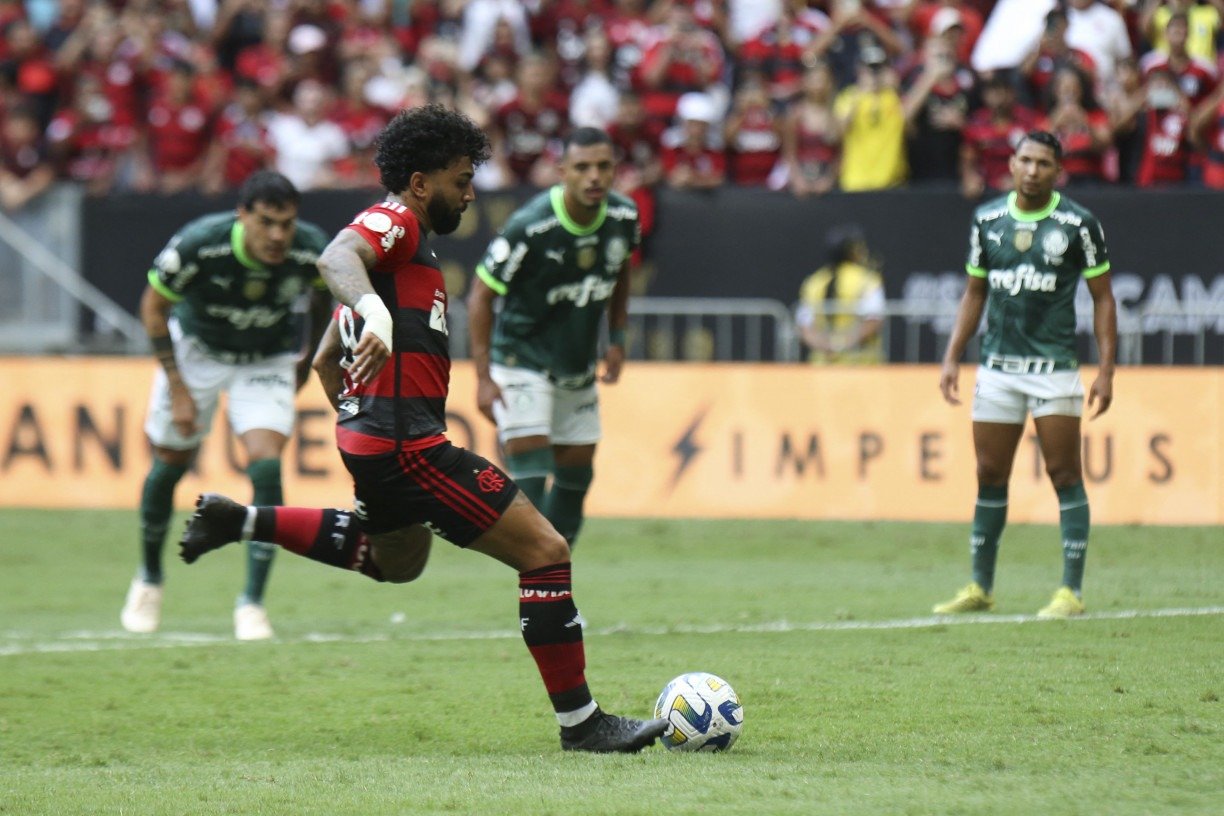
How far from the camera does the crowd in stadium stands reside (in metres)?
16.8

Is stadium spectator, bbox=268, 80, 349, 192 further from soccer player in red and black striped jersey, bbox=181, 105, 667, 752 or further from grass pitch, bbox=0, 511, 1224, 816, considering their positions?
soccer player in red and black striped jersey, bbox=181, 105, 667, 752

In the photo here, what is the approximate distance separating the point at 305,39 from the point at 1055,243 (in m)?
12.3

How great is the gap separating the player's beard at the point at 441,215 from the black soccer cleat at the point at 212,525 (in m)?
1.36

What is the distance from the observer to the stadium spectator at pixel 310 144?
62.8 ft

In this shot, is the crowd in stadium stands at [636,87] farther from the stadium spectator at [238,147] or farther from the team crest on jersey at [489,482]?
the team crest on jersey at [489,482]

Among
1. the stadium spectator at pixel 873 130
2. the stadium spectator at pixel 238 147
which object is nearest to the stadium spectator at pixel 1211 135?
the stadium spectator at pixel 873 130

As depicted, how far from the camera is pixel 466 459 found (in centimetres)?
647

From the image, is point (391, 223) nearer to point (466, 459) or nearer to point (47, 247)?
point (466, 459)

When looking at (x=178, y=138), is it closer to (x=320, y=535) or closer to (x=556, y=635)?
(x=320, y=535)

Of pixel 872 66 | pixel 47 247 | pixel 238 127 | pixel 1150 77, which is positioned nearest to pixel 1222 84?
pixel 1150 77

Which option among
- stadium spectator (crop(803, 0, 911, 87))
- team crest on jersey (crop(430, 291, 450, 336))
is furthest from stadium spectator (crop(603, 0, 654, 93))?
team crest on jersey (crop(430, 291, 450, 336))

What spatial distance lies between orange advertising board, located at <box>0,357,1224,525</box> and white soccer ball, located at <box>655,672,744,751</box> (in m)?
8.29

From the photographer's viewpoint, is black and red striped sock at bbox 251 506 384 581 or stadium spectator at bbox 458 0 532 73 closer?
black and red striped sock at bbox 251 506 384 581

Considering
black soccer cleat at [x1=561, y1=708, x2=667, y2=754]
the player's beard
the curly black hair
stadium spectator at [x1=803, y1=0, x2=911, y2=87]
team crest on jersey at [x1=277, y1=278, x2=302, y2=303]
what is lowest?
black soccer cleat at [x1=561, y1=708, x2=667, y2=754]
